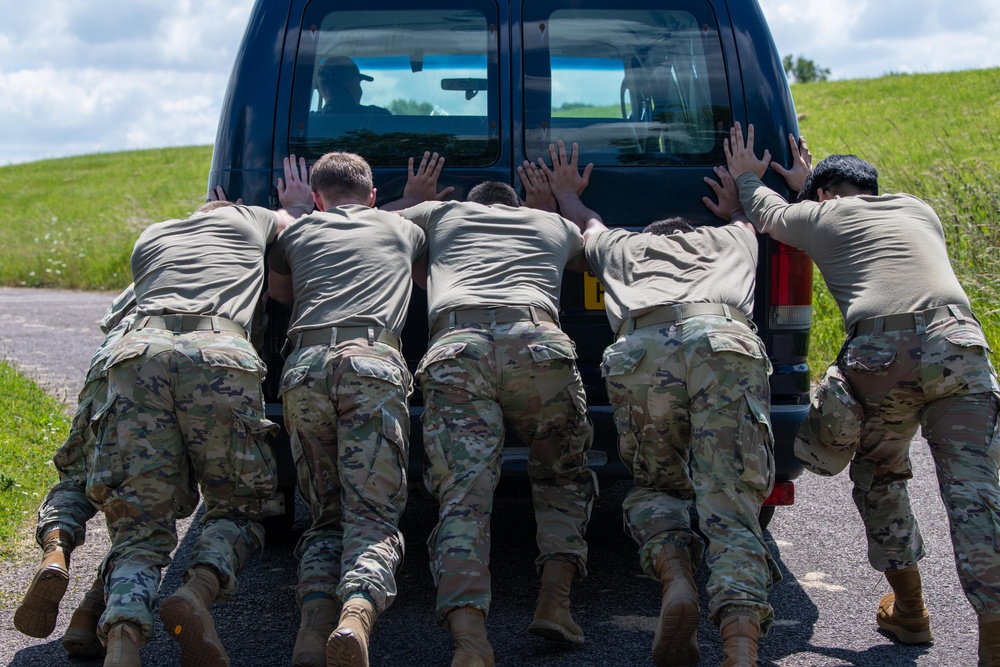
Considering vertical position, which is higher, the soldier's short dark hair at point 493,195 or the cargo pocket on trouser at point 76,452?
the soldier's short dark hair at point 493,195

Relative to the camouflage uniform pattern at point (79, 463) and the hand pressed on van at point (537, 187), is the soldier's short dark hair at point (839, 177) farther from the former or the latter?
the camouflage uniform pattern at point (79, 463)

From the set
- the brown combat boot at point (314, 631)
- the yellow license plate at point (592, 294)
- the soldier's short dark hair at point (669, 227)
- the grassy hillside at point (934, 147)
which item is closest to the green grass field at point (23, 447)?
the brown combat boot at point (314, 631)

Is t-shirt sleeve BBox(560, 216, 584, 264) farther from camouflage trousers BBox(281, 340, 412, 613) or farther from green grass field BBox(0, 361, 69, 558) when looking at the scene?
green grass field BBox(0, 361, 69, 558)

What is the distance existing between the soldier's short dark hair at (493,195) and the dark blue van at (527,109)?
200 millimetres

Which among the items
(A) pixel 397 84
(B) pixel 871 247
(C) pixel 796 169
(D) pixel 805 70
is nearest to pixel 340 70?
(A) pixel 397 84

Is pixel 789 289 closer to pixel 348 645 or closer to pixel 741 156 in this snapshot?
pixel 741 156

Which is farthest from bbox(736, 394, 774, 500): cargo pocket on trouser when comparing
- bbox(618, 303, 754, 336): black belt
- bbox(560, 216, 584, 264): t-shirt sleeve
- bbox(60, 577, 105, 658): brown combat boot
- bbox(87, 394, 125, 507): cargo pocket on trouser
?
bbox(60, 577, 105, 658): brown combat boot

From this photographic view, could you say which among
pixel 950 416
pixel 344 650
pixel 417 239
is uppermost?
pixel 417 239

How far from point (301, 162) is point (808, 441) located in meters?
2.17

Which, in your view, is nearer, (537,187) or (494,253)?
(494,253)

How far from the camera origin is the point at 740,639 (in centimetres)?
312

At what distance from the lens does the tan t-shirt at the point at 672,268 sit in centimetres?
355

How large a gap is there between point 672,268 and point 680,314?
0.23m

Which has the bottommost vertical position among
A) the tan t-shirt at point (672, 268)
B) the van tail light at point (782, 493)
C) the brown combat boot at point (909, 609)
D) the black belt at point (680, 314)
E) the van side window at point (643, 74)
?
the brown combat boot at point (909, 609)
